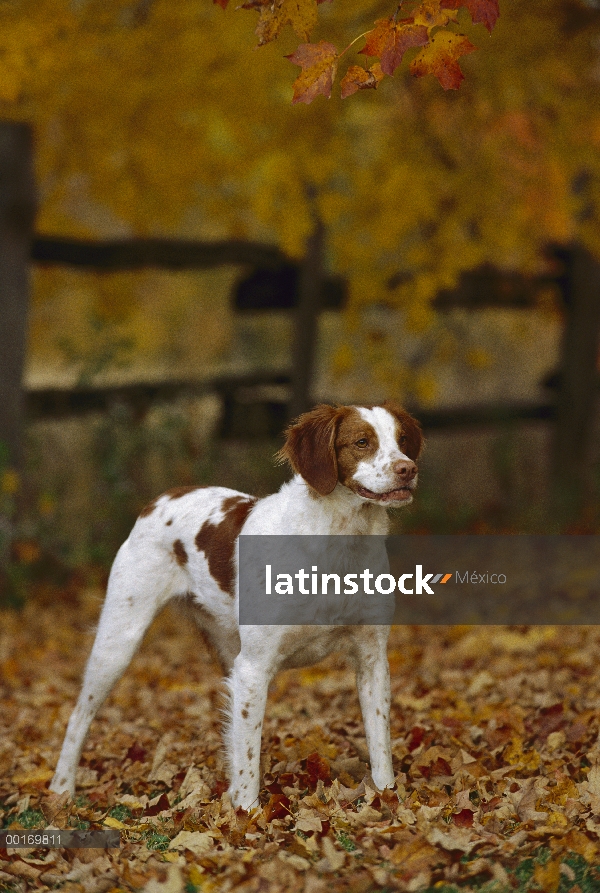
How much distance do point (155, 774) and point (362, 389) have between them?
30.0ft

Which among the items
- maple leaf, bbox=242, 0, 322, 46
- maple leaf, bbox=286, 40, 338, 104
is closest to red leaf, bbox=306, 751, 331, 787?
maple leaf, bbox=286, 40, 338, 104

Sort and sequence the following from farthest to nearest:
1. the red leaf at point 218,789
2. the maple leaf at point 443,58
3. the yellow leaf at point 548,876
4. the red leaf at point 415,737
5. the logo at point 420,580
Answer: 1. the logo at point 420,580
2. the red leaf at point 415,737
3. the red leaf at point 218,789
4. the maple leaf at point 443,58
5. the yellow leaf at point 548,876

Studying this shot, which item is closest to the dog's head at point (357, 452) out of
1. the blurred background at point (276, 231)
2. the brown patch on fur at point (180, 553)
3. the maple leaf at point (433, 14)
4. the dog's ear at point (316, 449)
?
the dog's ear at point (316, 449)

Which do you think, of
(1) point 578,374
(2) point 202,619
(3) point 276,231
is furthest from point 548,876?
(1) point 578,374

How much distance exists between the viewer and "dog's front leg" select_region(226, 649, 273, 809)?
3811 millimetres

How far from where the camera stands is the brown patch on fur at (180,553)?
421cm

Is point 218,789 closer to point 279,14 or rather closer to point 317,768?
point 317,768

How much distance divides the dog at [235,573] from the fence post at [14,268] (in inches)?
162

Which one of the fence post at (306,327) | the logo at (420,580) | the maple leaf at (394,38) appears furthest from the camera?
the fence post at (306,327)

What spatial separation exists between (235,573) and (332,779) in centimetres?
94

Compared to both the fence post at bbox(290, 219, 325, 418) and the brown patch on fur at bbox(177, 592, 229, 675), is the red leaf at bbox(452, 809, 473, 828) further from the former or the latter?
the fence post at bbox(290, 219, 325, 418)

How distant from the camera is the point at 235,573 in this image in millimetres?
3973

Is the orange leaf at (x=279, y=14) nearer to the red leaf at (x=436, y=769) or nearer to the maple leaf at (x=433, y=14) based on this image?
the maple leaf at (x=433, y=14)

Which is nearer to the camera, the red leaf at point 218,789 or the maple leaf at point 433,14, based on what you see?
the maple leaf at point 433,14
